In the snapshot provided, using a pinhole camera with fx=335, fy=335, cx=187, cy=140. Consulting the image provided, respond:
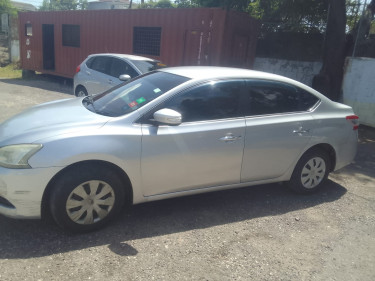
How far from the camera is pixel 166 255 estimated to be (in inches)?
115

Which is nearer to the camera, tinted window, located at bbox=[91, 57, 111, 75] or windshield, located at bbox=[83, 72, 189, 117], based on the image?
windshield, located at bbox=[83, 72, 189, 117]

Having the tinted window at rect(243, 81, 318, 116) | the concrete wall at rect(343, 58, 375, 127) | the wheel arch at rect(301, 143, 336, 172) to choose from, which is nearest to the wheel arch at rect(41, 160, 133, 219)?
the tinted window at rect(243, 81, 318, 116)

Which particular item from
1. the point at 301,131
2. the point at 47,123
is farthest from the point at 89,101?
the point at 301,131

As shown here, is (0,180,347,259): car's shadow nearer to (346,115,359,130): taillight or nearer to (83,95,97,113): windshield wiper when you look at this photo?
(346,115,359,130): taillight

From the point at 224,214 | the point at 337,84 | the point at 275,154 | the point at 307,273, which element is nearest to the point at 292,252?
the point at 307,273

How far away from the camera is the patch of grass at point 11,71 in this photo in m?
17.3

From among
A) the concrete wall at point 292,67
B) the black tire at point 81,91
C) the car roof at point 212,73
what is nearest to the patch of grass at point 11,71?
the black tire at point 81,91

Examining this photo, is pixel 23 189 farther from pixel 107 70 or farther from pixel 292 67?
pixel 292 67

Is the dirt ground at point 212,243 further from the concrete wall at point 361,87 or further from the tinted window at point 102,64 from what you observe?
the tinted window at point 102,64

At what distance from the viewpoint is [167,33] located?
436 inches

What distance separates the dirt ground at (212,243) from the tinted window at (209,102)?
1.10m

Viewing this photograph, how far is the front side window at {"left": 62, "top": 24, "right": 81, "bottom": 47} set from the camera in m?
14.6

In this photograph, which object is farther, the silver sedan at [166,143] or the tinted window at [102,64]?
the tinted window at [102,64]

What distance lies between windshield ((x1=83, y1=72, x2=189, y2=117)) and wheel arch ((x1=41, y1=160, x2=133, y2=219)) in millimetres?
559
